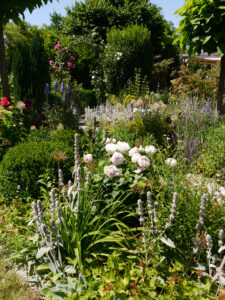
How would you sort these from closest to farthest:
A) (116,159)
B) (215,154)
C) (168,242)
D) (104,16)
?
(168,242) → (116,159) → (215,154) → (104,16)

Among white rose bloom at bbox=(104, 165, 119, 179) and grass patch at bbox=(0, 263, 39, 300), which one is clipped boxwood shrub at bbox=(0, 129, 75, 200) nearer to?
white rose bloom at bbox=(104, 165, 119, 179)

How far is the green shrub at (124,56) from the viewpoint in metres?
9.89

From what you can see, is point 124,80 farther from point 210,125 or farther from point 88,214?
point 88,214

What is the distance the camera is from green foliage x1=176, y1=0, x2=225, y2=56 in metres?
4.52

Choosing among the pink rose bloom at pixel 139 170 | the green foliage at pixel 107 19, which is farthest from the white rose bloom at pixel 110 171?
the green foliage at pixel 107 19

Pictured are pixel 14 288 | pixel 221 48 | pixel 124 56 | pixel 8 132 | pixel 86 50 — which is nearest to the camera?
pixel 14 288

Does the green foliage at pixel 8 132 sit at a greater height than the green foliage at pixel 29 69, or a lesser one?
lesser

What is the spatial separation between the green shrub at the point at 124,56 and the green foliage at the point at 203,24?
4834 mm

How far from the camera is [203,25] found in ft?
15.4

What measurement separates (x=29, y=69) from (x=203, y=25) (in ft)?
12.2

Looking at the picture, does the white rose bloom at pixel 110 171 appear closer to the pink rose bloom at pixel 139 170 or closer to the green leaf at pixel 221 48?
the pink rose bloom at pixel 139 170

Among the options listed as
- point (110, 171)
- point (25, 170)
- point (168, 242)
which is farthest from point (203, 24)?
point (168, 242)

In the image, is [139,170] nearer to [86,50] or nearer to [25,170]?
[25,170]

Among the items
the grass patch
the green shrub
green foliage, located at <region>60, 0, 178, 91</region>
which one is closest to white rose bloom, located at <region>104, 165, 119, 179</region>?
the grass patch
